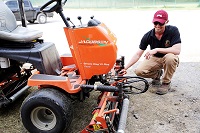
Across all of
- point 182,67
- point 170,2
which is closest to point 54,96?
point 182,67

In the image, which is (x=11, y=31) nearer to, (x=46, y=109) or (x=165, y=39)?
(x=46, y=109)

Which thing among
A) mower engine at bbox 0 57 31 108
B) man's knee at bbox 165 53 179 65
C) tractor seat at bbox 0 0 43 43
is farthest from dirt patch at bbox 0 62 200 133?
tractor seat at bbox 0 0 43 43

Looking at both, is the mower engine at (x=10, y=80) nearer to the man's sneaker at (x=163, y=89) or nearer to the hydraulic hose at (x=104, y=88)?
the hydraulic hose at (x=104, y=88)

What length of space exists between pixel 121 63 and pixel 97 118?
4.40 ft

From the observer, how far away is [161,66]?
3742 millimetres

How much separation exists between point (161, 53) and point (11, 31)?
2214 millimetres

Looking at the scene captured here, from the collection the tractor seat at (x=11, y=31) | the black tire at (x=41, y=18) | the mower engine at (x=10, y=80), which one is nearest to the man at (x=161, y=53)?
the tractor seat at (x=11, y=31)

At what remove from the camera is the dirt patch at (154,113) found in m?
2.78

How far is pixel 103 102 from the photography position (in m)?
2.59

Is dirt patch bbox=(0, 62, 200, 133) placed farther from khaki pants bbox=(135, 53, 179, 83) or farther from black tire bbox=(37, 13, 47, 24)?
black tire bbox=(37, 13, 47, 24)

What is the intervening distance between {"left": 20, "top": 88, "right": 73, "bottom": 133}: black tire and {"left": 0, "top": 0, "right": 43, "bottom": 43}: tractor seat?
72 centimetres

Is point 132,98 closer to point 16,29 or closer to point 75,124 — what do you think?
point 75,124

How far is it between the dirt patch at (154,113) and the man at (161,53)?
0.26 m

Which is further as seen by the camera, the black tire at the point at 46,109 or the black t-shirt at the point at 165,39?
the black t-shirt at the point at 165,39
